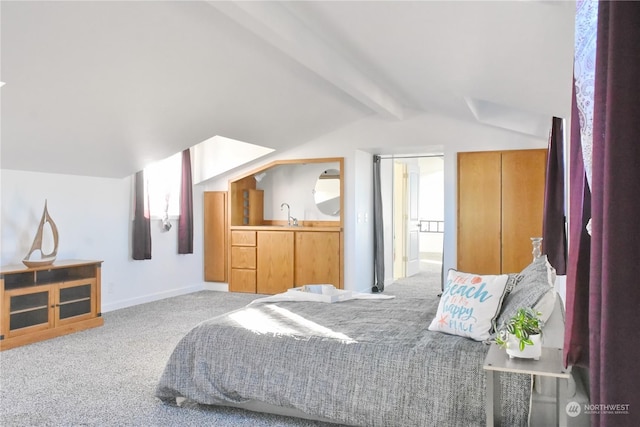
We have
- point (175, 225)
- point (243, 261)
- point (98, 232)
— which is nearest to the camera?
point (98, 232)

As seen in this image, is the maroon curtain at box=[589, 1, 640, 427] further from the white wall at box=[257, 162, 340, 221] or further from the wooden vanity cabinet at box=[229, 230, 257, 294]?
the white wall at box=[257, 162, 340, 221]

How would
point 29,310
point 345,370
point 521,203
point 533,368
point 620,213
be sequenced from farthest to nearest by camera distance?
point 521,203 → point 29,310 → point 345,370 → point 533,368 → point 620,213

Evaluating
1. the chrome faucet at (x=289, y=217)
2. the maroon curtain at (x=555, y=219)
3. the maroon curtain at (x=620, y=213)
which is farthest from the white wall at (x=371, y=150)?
the maroon curtain at (x=620, y=213)

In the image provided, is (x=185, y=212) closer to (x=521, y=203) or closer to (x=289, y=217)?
(x=289, y=217)

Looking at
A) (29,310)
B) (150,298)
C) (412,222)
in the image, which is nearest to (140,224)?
(150,298)

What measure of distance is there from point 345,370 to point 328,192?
16.5ft

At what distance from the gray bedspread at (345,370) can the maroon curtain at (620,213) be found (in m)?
1.28

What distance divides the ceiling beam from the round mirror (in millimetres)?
2348

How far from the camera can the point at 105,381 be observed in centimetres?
330

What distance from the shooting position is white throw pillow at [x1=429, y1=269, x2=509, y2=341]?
2.51m

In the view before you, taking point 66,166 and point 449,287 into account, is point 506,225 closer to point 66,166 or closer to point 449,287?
point 449,287

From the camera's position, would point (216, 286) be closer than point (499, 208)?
No

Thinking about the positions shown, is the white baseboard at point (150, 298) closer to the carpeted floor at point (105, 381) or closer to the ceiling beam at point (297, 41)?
the carpeted floor at point (105, 381)

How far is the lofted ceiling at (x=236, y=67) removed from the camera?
2682mm
